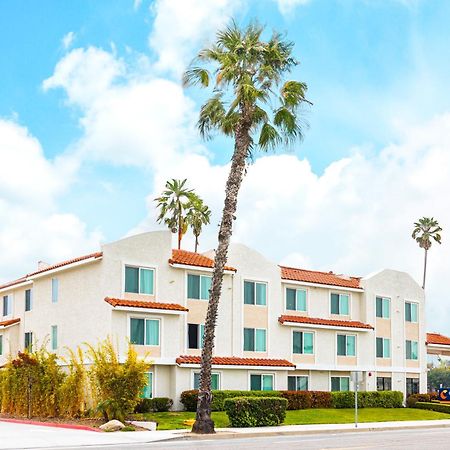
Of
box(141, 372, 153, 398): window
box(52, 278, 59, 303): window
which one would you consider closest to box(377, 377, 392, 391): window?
box(141, 372, 153, 398): window

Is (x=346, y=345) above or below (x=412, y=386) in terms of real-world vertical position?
above

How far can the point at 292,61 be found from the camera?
120 feet

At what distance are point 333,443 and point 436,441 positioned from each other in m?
3.92

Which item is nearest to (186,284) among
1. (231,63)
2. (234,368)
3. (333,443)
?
(234,368)

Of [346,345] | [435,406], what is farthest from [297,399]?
[435,406]

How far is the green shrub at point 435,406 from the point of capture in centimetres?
5372

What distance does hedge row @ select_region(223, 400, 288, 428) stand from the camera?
117ft

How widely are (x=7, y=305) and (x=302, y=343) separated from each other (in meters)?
19.2

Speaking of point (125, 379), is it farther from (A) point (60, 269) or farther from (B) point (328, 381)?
(B) point (328, 381)

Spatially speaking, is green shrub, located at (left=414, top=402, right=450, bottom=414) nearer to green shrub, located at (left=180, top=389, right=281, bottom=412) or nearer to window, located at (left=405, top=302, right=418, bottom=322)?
window, located at (left=405, top=302, right=418, bottom=322)

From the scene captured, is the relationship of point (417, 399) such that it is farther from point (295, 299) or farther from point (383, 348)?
point (295, 299)

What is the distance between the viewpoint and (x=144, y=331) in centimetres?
4388

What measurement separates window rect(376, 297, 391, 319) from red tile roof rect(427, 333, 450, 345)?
23.5ft

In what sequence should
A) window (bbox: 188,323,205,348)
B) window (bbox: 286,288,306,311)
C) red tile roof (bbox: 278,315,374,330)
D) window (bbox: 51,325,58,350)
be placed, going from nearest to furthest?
window (bbox: 51,325,58,350) → window (bbox: 188,323,205,348) → red tile roof (bbox: 278,315,374,330) → window (bbox: 286,288,306,311)
